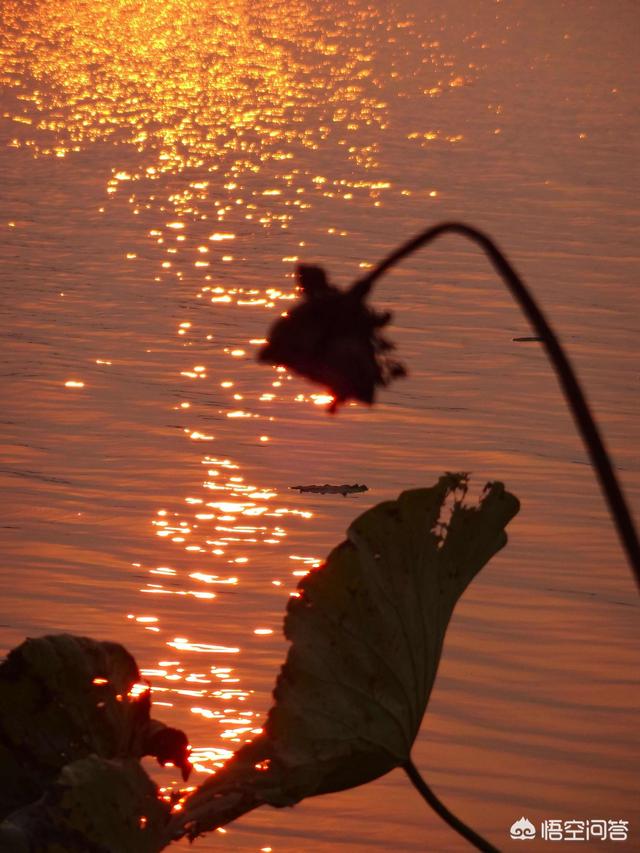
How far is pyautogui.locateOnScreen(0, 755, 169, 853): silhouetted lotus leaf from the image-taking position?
3426 millimetres

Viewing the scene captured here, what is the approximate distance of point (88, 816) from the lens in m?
3.43

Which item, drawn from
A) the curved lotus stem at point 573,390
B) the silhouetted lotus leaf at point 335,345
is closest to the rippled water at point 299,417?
the curved lotus stem at point 573,390

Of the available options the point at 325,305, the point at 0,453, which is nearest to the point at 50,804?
the point at 325,305

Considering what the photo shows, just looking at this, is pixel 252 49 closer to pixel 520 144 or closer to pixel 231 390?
pixel 520 144

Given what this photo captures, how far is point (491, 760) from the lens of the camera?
6.66 metres

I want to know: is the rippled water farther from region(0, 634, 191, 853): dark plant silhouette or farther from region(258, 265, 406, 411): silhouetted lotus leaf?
region(258, 265, 406, 411): silhouetted lotus leaf

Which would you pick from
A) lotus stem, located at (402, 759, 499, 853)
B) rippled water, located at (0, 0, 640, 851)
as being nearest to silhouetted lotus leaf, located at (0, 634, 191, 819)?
lotus stem, located at (402, 759, 499, 853)

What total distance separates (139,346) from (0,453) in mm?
3076

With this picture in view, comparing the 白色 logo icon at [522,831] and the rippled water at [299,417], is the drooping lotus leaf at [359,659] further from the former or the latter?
the 白色 logo icon at [522,831]

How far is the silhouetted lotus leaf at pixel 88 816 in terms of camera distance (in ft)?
11.2

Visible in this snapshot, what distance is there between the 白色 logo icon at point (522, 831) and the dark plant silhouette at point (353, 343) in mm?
4178

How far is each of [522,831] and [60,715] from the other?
8.88 feet

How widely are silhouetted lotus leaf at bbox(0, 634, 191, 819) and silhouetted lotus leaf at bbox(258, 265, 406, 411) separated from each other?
197 cm

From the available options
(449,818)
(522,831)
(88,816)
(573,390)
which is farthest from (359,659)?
(522,831)
